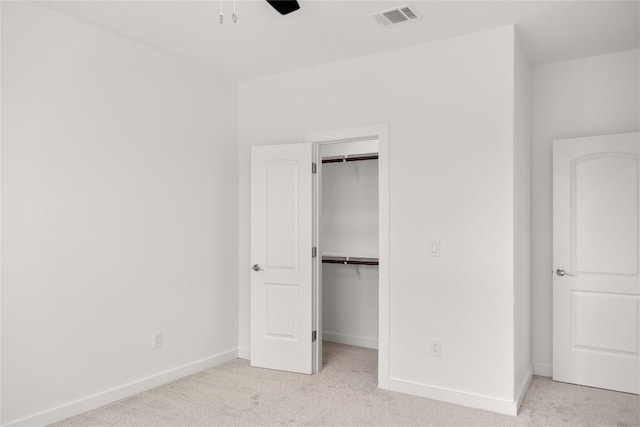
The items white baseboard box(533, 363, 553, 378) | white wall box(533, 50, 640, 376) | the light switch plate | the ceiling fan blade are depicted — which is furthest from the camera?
white baseboard box(533, 363, 553, 378)

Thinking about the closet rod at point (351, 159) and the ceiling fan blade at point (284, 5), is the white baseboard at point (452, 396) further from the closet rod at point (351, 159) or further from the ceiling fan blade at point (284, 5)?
the ceiling fan blade at point (284, 5)

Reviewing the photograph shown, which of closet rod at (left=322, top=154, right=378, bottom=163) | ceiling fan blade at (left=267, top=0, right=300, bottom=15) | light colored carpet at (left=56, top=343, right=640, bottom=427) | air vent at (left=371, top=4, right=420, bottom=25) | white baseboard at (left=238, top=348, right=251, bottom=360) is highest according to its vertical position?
air vent at (left=371, top=4, right=420, bottom=25)

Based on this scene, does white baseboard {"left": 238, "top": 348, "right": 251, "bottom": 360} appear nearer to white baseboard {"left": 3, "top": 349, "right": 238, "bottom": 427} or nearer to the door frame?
white baseboard {"left": 3, "top": 349, "right": 238, "bottom": 427}

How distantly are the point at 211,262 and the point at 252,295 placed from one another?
49 cm

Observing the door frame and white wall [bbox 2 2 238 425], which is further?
Answer: the door frame

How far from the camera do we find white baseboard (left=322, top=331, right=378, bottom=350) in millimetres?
4966

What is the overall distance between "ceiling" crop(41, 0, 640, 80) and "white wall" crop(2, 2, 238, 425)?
0.33m

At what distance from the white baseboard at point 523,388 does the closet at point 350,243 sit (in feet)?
5.01

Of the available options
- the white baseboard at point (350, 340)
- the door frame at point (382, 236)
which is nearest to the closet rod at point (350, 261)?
the white baseboard at point (350, 340)

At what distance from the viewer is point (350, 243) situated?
17.1ft

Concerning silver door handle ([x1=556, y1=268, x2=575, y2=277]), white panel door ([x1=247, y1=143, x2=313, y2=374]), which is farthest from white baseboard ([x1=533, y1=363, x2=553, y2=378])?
white panel door ([x1=247, y1=143, x2=313, y2=374])

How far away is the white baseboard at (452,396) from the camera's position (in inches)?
128

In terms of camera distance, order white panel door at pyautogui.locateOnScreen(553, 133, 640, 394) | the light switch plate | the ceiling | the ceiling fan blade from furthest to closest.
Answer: white panel door at pyautogui.locateOnScreen(553, 133, 640, 394) < the light switch plate < the ceiling < the ceiling fan blade

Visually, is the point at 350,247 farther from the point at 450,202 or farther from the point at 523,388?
the point at 523,388
